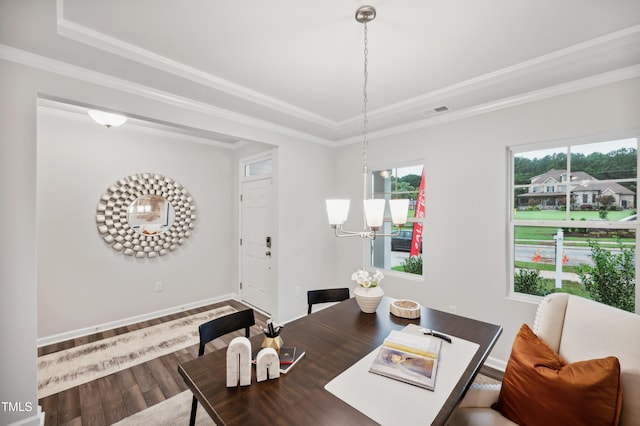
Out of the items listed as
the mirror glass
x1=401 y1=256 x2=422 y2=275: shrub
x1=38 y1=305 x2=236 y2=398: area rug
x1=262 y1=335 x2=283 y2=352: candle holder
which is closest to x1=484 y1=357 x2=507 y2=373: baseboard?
x1=401 y1=256 x2=422 y2=275: shrub

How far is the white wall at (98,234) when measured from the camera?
2992mm

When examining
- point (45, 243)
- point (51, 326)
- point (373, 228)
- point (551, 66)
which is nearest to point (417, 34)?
point (551, 66)

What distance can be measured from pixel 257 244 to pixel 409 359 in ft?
10.3

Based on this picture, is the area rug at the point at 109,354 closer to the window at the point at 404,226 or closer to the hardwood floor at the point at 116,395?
the hardwood floor at the point at 116,395

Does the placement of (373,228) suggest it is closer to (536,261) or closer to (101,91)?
(536,261)

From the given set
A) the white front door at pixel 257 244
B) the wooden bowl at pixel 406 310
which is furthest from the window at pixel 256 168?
the wooden bowl at pixel 406 310

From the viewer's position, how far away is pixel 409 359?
1.36 metres

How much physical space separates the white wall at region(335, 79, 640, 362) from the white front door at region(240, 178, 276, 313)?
183 centimetres

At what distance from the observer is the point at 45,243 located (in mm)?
2963

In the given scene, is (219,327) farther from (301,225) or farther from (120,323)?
(120,323)

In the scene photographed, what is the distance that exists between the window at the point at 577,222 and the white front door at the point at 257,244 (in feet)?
9.44

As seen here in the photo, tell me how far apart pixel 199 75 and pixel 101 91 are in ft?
2.52

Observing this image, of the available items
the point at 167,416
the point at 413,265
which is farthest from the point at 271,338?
the point at 413,265

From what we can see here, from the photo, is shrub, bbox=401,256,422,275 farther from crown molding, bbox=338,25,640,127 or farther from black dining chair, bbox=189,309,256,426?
black dining chair, bbox=189,309,256,426
